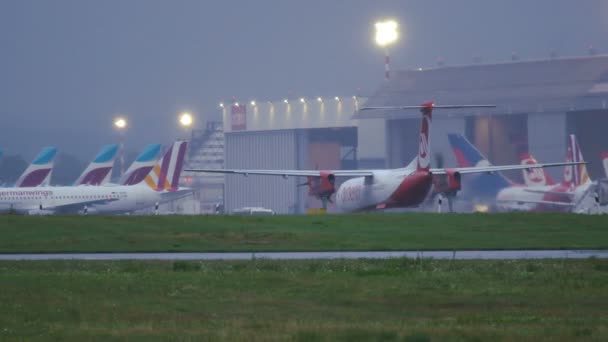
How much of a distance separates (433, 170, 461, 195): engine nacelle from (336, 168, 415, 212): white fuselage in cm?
165

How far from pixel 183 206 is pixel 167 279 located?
88.8m

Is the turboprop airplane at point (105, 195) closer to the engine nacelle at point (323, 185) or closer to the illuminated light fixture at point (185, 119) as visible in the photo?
the illuminated light fixture at point (185, 119)

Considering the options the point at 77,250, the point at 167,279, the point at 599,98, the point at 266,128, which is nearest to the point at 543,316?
the point at 167,279

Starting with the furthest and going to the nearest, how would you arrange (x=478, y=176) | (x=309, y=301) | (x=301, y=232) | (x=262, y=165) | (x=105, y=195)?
(x=262, y=165) < (x=105, y=195) < (x=478, y=176) < (x=301, y=232) < (x=309, y=301)

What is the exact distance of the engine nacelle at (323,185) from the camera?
64750 mm

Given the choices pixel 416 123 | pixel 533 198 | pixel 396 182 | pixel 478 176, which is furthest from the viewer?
pixel 416 123

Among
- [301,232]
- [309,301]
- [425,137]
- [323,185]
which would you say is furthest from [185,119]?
[309,301]

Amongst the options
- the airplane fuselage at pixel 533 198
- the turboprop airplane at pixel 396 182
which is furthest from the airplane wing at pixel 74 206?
the airplane fuselage at pixel 533 198

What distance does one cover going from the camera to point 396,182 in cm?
6194

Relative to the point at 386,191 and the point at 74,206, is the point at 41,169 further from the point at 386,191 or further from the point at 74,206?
the point at 386,191

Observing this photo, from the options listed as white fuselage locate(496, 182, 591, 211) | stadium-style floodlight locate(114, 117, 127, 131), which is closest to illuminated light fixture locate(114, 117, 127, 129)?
stadium-style floodlight locate(114, 117, 127, 131)

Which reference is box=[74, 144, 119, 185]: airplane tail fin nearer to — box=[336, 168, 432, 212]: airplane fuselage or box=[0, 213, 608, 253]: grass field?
box=[336, 168, 432, 212]: airplane fuselage

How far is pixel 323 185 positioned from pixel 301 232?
83.9 ft

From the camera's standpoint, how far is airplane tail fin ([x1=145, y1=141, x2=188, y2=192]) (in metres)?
90.7
